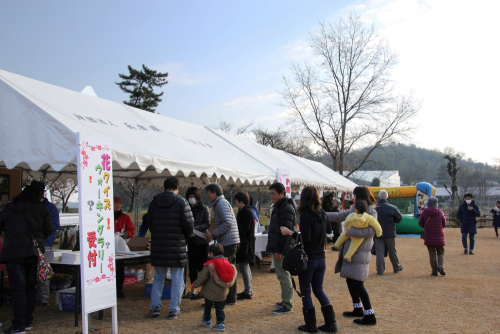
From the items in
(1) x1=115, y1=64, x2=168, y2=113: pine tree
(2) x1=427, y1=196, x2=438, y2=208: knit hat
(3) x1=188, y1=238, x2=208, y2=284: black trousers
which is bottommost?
(3) x1=188, y1=238, x2=208, y2=284: black trousers

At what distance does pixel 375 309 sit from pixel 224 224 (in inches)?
94.0

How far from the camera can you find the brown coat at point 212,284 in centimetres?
450

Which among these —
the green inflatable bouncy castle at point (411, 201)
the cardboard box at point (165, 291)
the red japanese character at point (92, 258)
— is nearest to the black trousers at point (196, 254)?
the cardboard box at point (165, 291)

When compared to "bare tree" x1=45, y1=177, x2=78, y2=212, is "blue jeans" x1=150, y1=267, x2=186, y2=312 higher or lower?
lower

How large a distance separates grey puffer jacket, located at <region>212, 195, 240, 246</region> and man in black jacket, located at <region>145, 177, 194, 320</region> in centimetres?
64

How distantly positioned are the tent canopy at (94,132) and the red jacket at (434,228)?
3.29m

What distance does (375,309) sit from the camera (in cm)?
560

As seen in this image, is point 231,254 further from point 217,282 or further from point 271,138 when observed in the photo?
point 271,138

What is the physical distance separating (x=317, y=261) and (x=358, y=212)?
0.91 meters

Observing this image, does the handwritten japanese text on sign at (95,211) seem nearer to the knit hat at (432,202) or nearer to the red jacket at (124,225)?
the red jacket at (124,225)

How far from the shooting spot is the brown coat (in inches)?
177

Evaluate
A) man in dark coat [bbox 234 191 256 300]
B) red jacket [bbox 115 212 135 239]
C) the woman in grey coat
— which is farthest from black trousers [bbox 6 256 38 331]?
the woman in grey coat

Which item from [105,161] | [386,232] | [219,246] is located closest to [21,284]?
[105,161]

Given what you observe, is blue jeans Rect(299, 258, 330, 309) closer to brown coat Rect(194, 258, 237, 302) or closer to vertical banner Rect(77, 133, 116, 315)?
brown coat Rect(194, 258, 237, 302)
